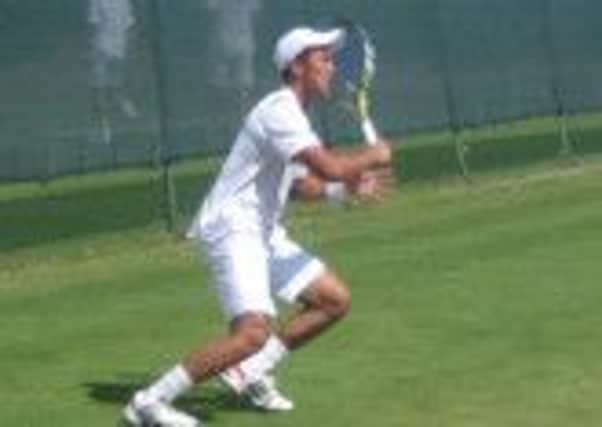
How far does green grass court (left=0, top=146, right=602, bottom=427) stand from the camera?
35.2 feet

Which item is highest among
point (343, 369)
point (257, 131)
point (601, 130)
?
point (257, 131)

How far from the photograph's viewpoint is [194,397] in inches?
432

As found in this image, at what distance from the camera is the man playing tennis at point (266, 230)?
9.88 meters

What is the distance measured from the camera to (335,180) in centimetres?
988

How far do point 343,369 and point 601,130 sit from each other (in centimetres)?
1659

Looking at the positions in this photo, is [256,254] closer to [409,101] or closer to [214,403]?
[214,403]

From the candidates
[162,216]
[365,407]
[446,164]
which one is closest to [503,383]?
[365,407]

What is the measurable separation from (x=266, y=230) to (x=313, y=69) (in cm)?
82

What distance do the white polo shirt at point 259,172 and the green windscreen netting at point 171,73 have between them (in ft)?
31.6

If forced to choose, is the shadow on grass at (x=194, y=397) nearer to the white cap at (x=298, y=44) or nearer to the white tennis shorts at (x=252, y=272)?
the white tennis shorts at (x=252, y=272)

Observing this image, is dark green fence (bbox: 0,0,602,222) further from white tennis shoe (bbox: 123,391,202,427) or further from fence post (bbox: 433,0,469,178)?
white tennis shoe (bbox: 123,391,202,427)

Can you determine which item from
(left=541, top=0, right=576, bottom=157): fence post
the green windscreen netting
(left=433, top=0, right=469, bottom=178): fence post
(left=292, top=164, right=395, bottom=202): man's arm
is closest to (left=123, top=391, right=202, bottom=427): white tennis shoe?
(left=292, top=164, right=395, bottom=202): man's arm

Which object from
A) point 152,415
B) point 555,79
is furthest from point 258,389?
point 555,79

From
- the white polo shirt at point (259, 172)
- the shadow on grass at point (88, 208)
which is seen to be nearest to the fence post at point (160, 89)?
the shadow on grass at point (88, 208)
